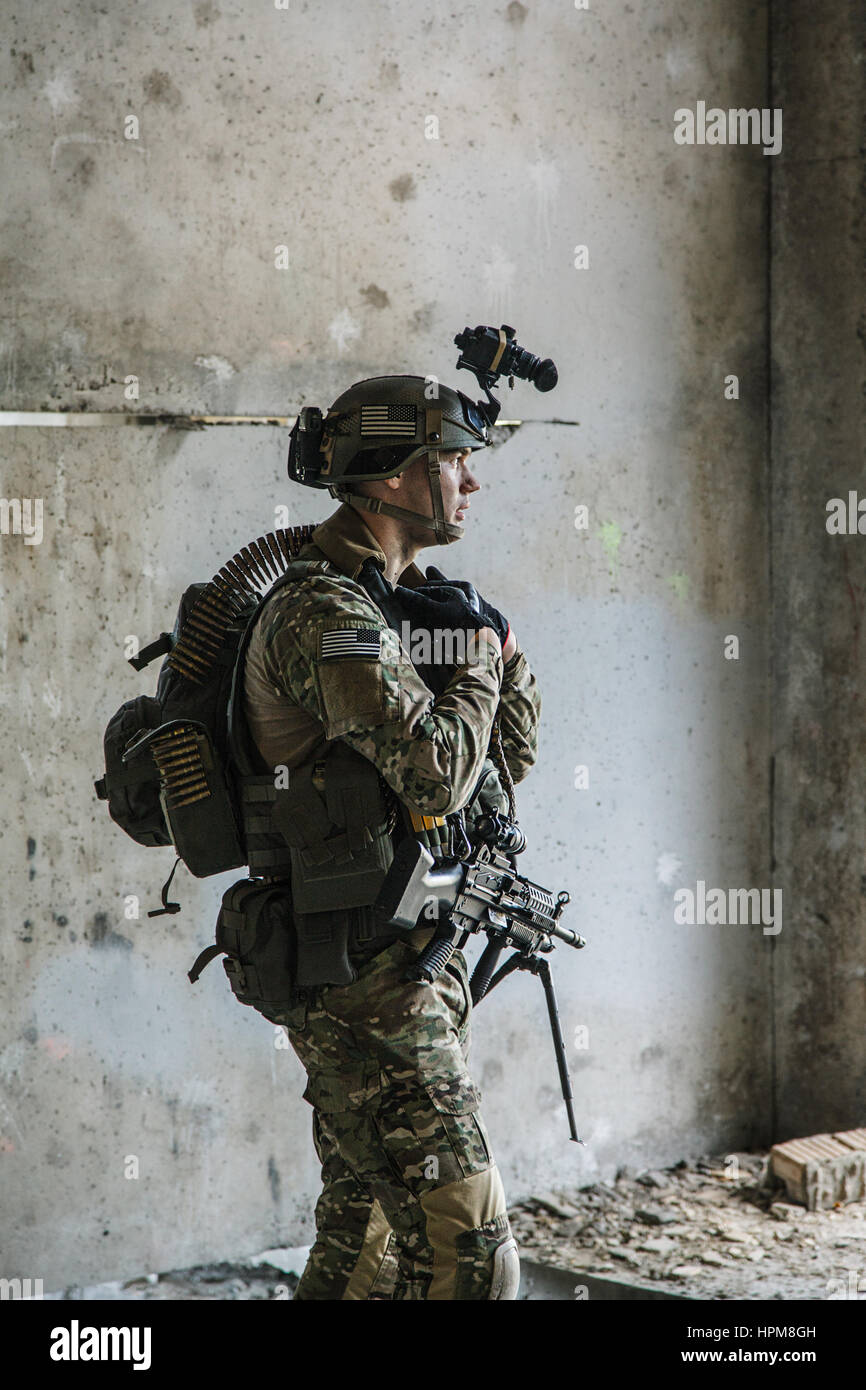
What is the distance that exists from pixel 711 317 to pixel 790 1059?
219 centimetres

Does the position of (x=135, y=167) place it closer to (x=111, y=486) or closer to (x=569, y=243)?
(x=111, y=486)

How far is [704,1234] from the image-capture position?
12.5 feet

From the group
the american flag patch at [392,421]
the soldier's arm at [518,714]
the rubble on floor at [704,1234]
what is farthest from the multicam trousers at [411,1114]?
the rubble on floor at [704,1234]

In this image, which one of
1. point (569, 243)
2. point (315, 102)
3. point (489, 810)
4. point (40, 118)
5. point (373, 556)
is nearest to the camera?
point (373, 556)

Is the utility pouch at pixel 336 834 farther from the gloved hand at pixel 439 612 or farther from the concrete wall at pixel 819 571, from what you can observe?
the concrete wall at pixel 819 571

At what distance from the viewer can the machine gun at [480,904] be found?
252cm

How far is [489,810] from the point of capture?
281 centimetres

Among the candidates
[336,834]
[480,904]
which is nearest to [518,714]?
[480,904]

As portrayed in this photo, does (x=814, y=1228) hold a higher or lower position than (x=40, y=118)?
lower

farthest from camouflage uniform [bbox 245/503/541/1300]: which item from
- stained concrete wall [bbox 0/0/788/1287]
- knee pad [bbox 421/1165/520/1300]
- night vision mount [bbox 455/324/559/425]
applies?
stained concrete wall [bbox 0/0/788/1287]

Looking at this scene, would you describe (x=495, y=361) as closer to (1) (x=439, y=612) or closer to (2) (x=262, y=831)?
(1) (x=439, y=612)

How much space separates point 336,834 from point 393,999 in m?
0.30

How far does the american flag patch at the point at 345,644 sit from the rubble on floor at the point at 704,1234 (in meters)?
1.97

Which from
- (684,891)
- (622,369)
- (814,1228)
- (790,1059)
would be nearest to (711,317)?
(622,369)
